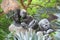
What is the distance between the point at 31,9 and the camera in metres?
1.49

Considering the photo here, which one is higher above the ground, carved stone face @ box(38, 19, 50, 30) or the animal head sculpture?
the animal head sculpture

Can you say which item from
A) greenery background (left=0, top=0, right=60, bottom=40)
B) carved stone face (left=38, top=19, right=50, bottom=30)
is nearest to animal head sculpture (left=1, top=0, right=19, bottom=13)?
greenery background (left=0, top=0, right=60, bottom=40)

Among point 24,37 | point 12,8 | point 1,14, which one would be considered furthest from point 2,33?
point 24,37

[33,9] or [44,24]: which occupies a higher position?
[33,9]

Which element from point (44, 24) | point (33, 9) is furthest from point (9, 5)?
point (44, 24)

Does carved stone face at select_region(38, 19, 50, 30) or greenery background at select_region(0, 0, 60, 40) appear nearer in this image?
carved stone face at select_region(38, 19, 50, 30)

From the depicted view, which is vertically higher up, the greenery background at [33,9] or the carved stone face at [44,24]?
the greenery background at [33,9]

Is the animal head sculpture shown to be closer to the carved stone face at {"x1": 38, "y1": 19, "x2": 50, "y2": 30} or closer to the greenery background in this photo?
the greenery background

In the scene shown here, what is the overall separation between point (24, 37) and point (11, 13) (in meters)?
0.37

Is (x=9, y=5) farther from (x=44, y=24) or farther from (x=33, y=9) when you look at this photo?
(x=44, y=24)

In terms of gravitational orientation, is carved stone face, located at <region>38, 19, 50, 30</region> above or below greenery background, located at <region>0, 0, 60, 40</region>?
below

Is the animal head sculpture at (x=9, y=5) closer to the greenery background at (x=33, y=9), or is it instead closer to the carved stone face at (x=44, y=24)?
the greenery background at (x=33, y=9)

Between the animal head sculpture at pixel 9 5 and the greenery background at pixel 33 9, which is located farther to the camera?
the greenery background at pixel 33 9

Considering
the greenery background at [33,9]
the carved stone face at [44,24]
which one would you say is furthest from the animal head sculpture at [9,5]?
the carved stone face at [44,24]
